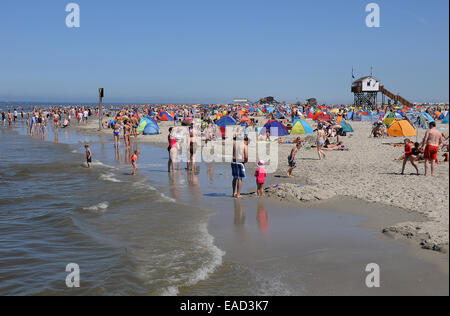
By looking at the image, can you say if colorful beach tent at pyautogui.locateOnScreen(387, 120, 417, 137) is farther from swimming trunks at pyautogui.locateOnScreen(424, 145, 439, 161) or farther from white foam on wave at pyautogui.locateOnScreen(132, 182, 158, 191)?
white foam on wave at pyautogui.locateOnScreen(132, 182, 158, 191)

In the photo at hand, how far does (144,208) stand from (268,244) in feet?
12.3

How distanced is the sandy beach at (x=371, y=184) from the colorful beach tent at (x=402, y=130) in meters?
4.36

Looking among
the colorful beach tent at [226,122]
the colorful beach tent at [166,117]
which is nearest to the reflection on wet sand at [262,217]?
the colorful beach tent at [226,122]

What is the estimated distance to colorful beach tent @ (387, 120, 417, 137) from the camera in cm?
2147

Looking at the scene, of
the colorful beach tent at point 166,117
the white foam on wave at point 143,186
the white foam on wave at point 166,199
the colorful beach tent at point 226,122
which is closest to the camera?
the white foam on wave at point 166,199

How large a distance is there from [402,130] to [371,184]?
12375 millimetres

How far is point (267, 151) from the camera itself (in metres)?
19.3

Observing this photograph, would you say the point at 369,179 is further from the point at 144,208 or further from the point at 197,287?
the point at 197,287

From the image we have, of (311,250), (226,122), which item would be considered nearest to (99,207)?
(311,250)

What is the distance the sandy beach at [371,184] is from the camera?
6.65 metres

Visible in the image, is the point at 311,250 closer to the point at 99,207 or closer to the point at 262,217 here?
the point at 262,217

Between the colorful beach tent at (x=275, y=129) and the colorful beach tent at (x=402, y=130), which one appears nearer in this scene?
the colorful beach tent at (x=402, y=130)

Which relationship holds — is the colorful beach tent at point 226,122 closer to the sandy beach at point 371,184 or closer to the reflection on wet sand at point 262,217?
the sandy beach at point 371,184
